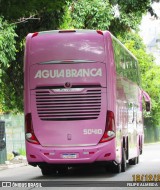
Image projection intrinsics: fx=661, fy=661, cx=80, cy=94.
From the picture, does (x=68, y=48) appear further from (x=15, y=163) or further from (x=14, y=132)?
(x=14, y=132)

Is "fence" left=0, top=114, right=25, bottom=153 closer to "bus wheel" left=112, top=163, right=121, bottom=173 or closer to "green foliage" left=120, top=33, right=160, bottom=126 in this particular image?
"bus wheel" left=112, top=163, right=121, bottom=173

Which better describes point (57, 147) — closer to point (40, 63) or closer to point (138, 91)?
point (40, 63)

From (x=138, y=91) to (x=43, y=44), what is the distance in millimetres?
7950

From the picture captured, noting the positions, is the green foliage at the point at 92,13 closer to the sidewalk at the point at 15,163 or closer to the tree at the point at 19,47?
the tree at the point at 19,47

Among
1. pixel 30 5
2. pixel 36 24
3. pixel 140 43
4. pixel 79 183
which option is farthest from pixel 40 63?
pixel 140 43

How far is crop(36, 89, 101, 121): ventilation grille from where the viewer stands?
59.0 ft

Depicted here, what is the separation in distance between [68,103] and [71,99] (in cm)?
14

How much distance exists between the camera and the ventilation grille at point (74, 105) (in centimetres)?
1797

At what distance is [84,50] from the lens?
18.1 m

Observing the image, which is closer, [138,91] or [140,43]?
[138,91]

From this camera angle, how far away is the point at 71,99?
17984 millimetres

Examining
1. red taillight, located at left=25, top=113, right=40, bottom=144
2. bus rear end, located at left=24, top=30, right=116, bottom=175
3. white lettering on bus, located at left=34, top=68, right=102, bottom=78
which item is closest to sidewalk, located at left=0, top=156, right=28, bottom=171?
red taillight, located at left=25, top=113, right=40, bottom=144

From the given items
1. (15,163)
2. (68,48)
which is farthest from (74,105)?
(15,163)

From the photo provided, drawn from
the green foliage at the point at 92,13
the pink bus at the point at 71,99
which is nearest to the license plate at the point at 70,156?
the pink bus at the point at 71,99
